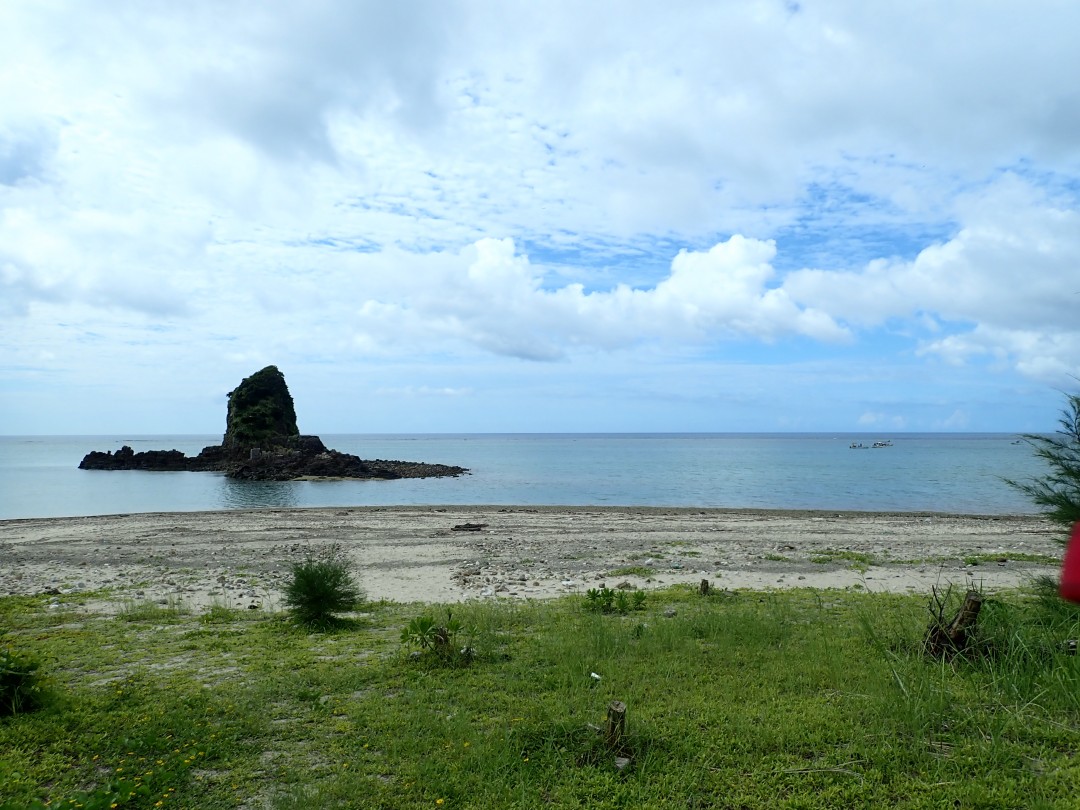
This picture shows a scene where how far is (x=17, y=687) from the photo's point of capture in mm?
6824

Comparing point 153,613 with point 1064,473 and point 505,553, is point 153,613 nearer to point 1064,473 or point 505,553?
point 505,553

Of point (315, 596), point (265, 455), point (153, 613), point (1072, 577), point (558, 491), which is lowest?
point (558, 491)

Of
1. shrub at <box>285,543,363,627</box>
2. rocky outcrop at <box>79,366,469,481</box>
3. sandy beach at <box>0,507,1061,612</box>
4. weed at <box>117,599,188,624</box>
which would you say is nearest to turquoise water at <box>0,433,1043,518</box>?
rocky outcrop at <box>79,366,469,481</box>

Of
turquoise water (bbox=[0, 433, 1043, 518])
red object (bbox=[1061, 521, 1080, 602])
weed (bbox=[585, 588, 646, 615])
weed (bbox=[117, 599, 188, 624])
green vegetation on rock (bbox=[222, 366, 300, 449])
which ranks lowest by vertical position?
turquoise water (bbox=[0, 433, 1043, 518])

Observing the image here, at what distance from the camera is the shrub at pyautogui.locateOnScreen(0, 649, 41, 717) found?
680 cm

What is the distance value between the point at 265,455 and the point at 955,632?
284 ft

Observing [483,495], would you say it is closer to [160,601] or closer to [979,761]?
[160,601]

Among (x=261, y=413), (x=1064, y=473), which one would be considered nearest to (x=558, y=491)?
(x=1064, y=473)

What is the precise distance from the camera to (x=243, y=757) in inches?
234

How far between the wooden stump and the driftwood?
4.13 meters

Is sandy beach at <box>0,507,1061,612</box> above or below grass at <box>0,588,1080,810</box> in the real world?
below

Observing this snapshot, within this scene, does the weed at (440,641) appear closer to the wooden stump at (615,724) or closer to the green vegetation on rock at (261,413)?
the wooden stump at (615,724)

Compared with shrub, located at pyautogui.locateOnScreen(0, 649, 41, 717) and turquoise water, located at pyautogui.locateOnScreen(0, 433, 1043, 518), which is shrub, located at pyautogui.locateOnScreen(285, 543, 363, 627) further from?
turquoise water, located at pyautogui.locateOnScreen(0, 433, 1043, 518)

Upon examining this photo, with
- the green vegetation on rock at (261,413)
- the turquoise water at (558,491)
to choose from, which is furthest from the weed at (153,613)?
the green vegetation on rock at (261,413)
